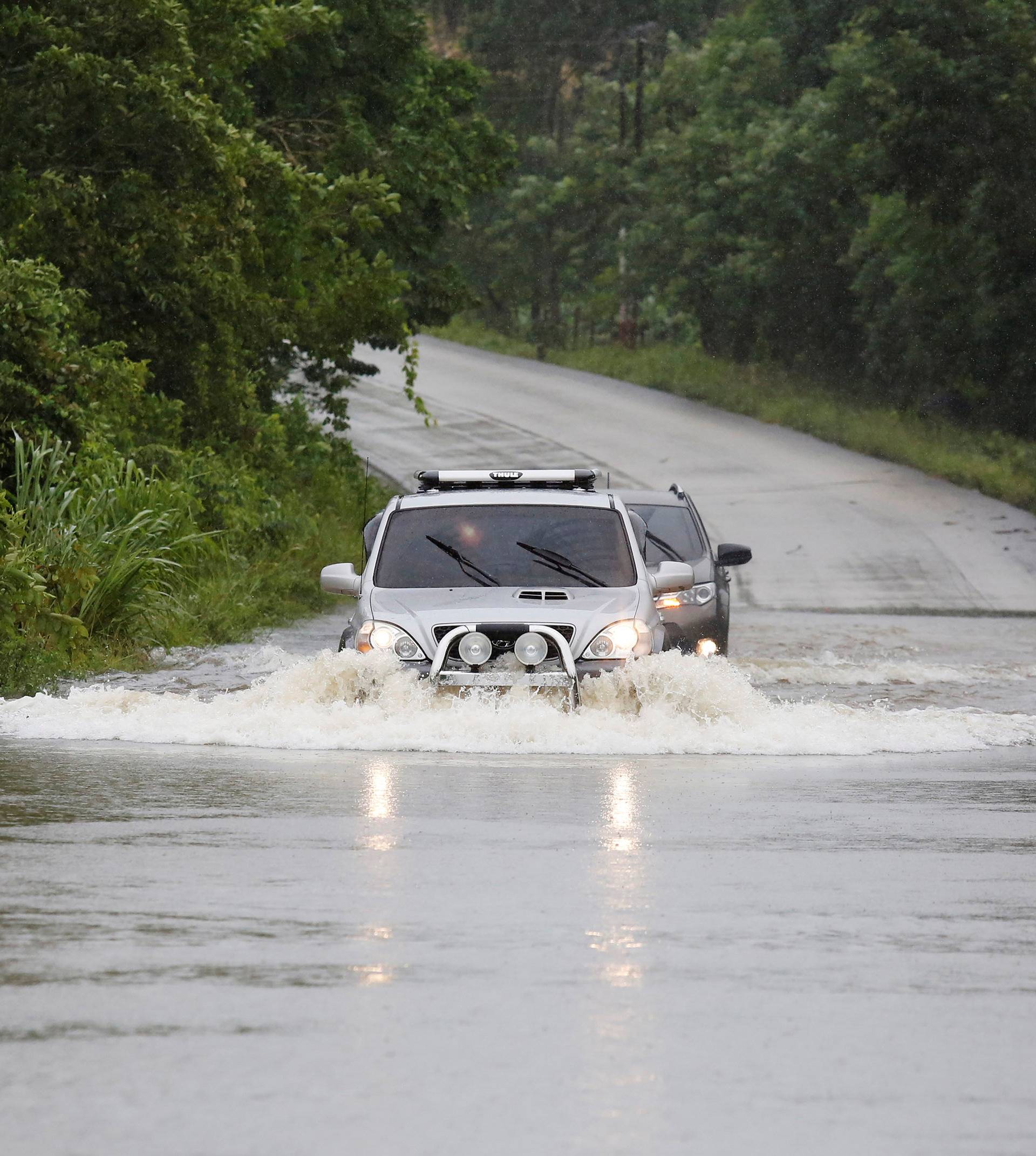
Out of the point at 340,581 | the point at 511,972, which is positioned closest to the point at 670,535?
the point at 340,581

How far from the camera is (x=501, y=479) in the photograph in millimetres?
15125

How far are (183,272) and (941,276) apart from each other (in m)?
24.3

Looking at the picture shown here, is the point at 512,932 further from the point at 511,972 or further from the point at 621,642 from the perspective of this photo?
the point at 621,642

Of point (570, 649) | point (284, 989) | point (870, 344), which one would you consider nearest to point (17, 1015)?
point (284, 989)

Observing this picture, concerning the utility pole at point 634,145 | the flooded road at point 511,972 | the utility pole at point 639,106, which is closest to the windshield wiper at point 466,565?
the flooded road at point 511,972

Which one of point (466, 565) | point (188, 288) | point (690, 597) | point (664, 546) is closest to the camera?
point (466, 565)

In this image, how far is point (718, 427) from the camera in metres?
47.7

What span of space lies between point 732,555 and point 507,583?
15.2 feet

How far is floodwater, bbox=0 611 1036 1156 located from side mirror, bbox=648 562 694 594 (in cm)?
80

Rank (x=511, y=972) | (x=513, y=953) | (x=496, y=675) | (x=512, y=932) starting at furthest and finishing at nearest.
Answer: (x=496, y=675) → (x=512, y=932) → (x=513, y=953) → (x=511, y=972)

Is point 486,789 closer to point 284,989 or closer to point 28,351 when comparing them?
point 284,989

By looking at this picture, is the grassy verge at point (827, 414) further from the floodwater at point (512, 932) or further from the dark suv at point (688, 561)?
the floodwater at point (512, 932)

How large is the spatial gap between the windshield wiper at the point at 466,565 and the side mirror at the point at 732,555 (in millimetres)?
4079

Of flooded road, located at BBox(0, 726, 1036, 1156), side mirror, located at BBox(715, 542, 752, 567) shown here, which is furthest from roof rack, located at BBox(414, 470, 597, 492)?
flooded road, located at BBox(0, 726, 1036, 1156)
